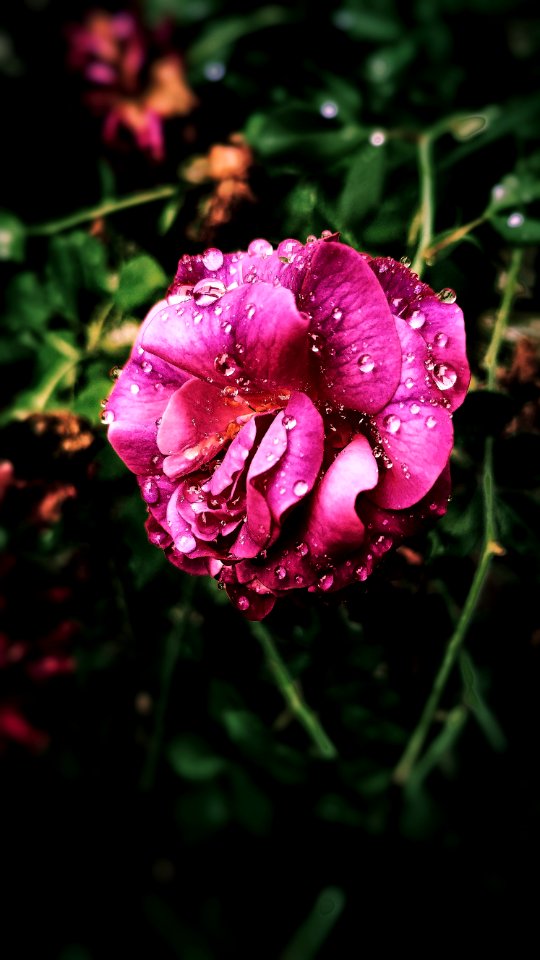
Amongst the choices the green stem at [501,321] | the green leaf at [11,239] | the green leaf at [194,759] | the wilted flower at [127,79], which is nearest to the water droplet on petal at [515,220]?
the green stem at [501,321]

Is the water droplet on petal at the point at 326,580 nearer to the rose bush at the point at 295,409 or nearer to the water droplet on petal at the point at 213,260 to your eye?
the rose bush at the point at 295,409

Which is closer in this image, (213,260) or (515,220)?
(213,260)

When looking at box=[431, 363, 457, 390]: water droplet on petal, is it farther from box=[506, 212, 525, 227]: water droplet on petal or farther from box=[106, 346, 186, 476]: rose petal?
box=[506, 212, 525, 227]: water droplet on petal

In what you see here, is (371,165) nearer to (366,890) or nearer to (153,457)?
(153,457)

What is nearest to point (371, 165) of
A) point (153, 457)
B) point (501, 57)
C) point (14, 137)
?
point (153, 457)

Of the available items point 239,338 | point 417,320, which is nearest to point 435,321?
point 417,320

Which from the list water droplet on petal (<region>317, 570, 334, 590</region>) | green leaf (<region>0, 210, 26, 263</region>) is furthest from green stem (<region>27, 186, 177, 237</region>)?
water droplet on petal (<region>317, 570, 334, 590</region>)

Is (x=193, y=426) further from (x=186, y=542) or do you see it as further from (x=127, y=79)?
(x=127, y=79)
